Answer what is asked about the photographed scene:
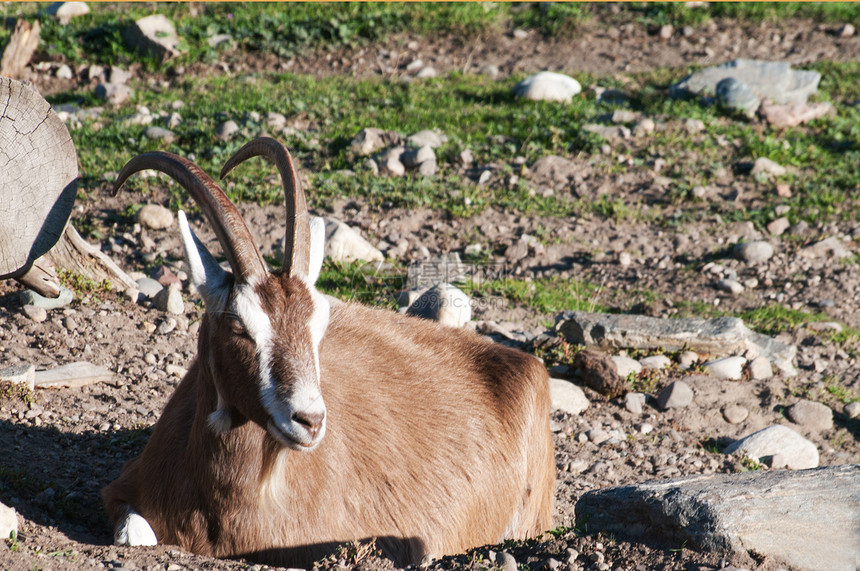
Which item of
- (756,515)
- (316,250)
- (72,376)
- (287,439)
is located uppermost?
(316,250)

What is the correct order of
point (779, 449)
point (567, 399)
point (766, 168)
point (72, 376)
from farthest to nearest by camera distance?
point (766, 168)
point (567, 399)
point (779, 449)
point (72, 376)

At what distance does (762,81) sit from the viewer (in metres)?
11.1

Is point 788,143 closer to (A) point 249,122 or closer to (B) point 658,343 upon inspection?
(B) point 658,343

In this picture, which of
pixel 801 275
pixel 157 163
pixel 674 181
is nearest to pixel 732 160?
pixel 674 181

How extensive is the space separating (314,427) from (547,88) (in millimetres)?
8550

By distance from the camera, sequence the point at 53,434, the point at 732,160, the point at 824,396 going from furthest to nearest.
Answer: the point at 732,160, the point at 824,396, the point at 53,434

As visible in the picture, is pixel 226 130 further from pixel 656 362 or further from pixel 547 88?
pixel 656 362

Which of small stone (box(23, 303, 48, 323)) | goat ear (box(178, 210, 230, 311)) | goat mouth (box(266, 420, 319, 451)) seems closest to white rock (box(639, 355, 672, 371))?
goat mouth (box(266, 420, 319, 451))

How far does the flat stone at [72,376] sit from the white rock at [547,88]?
720 centimetres

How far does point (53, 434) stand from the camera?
499 centimetres

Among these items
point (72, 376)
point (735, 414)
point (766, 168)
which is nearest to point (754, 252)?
point (766, 168)

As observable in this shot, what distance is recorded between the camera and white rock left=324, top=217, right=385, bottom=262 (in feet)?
24.8

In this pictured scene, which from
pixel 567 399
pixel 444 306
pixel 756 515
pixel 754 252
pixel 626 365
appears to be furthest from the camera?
pixel 754 252

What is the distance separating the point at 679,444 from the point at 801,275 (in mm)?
3088
